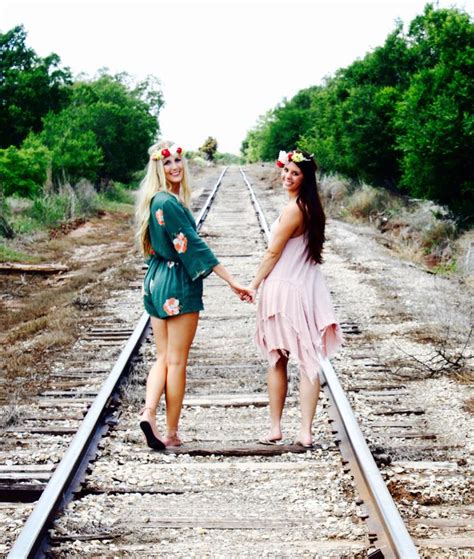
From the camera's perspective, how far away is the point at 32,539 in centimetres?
363

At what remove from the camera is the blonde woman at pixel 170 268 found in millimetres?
4902

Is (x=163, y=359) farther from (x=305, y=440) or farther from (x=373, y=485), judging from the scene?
(x=373, y=485)

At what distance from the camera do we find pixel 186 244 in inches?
193

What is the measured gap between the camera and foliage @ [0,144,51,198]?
699 inches

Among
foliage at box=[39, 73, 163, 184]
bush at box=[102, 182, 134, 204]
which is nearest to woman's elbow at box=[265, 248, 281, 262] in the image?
foliage at box=[39, 73, 163, 184]

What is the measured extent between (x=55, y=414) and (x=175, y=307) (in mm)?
1482

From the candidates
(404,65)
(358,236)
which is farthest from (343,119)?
(358,236)

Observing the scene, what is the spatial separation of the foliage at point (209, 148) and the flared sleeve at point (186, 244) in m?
72.0

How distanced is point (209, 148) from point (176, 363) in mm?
73617

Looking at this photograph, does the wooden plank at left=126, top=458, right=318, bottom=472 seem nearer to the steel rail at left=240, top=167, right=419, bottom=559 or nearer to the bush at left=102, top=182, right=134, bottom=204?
the steel rail at left=240, top=167, right=419, bottom=559

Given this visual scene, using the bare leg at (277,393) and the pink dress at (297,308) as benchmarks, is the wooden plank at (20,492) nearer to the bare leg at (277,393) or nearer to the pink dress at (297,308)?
the bare leg at (277,393)

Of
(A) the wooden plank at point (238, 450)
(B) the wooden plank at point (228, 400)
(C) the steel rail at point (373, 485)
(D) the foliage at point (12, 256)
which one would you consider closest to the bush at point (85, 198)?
(D) the foliage at point (12, 256)

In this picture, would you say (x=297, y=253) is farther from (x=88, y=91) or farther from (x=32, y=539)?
(x=88, y=91)

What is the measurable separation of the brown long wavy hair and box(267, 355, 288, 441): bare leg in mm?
756
